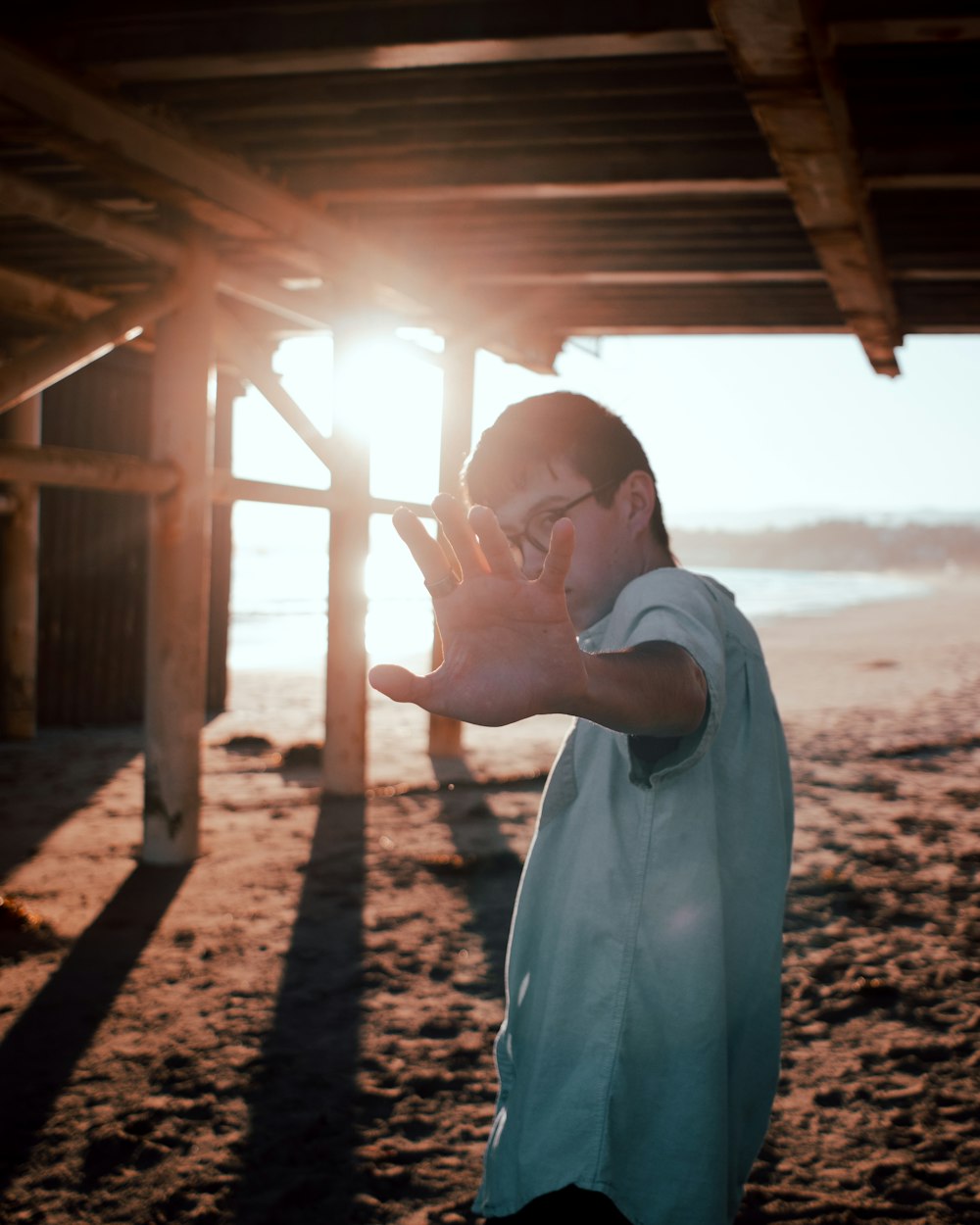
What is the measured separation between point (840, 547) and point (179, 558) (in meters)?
118

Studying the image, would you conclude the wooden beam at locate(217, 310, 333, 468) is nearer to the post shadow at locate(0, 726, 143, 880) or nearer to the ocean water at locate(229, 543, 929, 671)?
the post shadow at locate(0, 726, 143, 880)

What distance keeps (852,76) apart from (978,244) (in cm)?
236

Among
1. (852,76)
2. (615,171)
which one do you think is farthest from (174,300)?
(852,76)

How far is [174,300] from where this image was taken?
513cm

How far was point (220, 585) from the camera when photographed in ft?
36.0

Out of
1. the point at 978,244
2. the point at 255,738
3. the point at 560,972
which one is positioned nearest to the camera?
the point at 560,972

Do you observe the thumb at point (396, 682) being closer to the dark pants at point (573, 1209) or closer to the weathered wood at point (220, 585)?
the dark pants at point (573, 1209)

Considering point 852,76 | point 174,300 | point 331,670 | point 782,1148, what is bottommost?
point 782,1148

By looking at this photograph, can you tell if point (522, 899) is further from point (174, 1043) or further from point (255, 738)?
point (255, 738)

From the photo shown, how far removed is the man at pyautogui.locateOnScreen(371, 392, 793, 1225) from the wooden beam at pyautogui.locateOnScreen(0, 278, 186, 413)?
3.21 m

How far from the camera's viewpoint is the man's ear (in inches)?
67.4

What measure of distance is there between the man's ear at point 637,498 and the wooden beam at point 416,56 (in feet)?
7.13

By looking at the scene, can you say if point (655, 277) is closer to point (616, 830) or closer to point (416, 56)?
point (416, 56)

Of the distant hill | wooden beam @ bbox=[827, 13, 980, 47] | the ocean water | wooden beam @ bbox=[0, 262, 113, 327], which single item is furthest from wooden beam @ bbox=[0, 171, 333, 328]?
the distant hill
